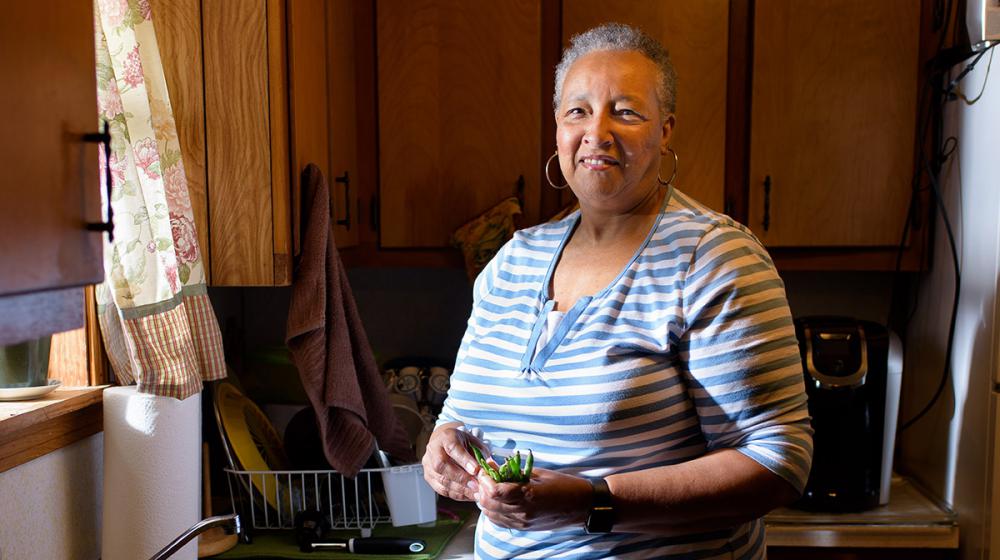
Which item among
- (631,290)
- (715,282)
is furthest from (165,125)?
(715,282)

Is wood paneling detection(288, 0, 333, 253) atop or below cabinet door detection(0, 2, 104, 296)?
atop

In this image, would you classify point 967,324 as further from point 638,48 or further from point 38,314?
point 38,314

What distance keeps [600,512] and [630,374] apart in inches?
6.9

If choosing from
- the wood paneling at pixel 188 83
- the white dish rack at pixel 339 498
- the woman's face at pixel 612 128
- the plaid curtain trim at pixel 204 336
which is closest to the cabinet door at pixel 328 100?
the wood paneling at pixel 188 83

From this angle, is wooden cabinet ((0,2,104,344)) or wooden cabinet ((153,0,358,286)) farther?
wooden cabinet ((153,0,358,286))

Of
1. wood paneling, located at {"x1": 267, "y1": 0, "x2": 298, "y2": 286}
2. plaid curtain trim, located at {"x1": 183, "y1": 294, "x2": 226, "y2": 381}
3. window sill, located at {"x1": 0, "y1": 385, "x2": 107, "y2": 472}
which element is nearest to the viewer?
window sill, located at {"x1": 0, "y1": 385, "x2": 107, "y2": 472}

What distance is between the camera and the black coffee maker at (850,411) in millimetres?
1866

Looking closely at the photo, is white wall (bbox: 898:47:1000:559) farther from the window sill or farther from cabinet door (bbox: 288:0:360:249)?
the window sill

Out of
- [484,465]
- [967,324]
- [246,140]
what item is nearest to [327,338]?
[246,140]

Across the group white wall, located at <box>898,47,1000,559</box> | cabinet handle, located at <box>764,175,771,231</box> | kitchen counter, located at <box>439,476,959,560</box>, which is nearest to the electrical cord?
white wall, located at <box>898,47,1000,559</box>

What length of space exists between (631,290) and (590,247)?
0.14 metres

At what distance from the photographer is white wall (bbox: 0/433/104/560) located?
120cm

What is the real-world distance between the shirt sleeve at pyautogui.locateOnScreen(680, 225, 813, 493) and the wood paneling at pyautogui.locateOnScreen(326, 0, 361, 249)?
0.94 metres

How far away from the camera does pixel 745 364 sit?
108 cm
